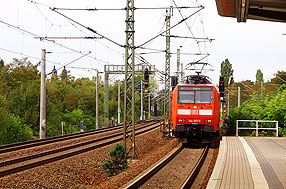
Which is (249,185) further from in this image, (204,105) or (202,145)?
(202,145)

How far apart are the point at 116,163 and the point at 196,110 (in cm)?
621

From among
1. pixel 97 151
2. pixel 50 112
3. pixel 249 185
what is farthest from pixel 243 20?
pixel 50 112

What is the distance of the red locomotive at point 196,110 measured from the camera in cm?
1859

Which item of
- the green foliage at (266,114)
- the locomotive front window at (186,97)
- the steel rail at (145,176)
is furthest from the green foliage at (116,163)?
the green foliage at (266,114)

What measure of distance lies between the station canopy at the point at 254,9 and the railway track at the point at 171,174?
15.8ft

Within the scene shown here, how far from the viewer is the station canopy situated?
27.0 ft

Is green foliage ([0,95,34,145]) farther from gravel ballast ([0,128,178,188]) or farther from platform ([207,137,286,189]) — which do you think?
platform ([207,137,286,189])

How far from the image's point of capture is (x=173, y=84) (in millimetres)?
22844

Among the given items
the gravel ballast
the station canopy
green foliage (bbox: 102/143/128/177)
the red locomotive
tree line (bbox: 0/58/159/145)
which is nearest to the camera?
the station canopy

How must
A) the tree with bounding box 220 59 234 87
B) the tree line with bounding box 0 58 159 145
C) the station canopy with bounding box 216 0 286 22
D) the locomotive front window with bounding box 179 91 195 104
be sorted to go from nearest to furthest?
1. the station canopy with bounding box 216 0 286 22
2. the locomotive front window with bounding box 179 91 195 104
3. the tree line with bounding box 0 58 159 145
4. the tree with bounding box 220 59 234 87

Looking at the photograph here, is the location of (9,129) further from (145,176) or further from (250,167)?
(250,167)

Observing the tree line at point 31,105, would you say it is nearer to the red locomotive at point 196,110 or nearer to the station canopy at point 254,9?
the red locomotive at point 196,110

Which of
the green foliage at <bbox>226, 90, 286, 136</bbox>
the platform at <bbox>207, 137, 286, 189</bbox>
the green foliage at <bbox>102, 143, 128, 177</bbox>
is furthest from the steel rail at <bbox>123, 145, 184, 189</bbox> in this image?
the green foliage at <bbox>226, 90, 286, 136</bbox>

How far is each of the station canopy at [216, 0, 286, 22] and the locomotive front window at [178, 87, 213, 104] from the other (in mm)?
8681
